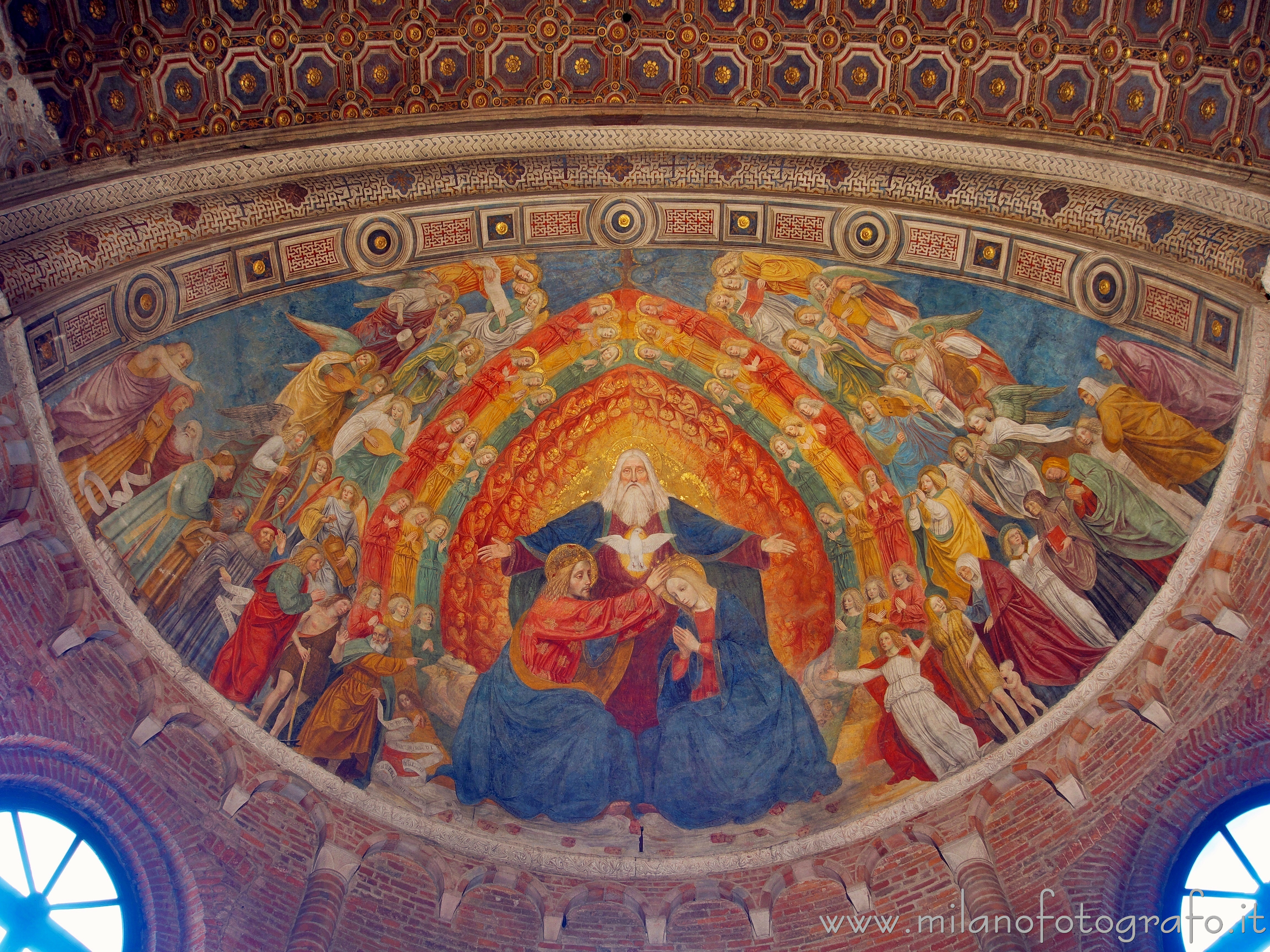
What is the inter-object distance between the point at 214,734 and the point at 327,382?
11.0 feet

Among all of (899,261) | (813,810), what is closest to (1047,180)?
(899,261)

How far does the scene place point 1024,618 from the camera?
1111 centimetres

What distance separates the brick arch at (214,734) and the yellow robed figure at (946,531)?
6.81 metres

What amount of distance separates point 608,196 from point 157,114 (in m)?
3.91

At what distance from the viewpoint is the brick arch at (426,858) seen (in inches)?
424

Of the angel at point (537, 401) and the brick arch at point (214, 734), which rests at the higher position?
the angel at point (537, 401)

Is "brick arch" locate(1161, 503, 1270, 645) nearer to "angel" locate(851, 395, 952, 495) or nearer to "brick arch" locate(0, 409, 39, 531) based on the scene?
"angel" locate(851, 395, 952, 495)

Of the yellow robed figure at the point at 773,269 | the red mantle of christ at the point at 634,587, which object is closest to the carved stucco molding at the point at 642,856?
the red mantle of christ at the point at 634,587

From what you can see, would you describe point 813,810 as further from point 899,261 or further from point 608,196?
point 608,196

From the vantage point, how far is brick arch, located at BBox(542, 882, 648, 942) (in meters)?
10.9

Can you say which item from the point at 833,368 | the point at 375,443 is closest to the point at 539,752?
the point at 375,443

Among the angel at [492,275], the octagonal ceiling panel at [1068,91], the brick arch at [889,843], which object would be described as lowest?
the brick arch at [889,843]

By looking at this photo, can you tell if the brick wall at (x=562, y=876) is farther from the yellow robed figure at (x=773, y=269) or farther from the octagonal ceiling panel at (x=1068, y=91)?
the yellow robed figure at (x=773, y=269)

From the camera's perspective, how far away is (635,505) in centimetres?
1281
